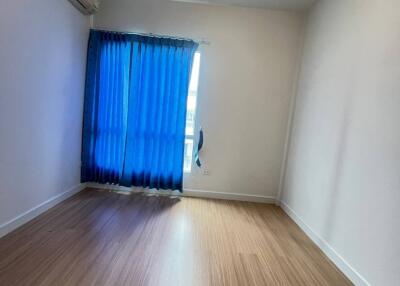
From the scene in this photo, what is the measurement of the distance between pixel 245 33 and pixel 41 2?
247 centimetres

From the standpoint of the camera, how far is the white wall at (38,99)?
2270 millimetres

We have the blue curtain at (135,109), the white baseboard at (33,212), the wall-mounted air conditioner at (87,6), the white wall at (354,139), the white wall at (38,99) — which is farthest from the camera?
the blue curtain at (135,109)

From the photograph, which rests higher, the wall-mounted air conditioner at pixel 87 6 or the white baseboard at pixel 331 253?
the wall-mounted air conditioner at pixel 87 6

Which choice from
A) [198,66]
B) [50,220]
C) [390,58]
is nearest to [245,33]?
[198,66]

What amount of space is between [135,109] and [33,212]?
173 centimetres

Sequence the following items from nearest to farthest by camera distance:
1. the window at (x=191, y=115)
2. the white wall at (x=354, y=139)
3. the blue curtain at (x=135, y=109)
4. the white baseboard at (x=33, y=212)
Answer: the white wall at (x=354, y=139), the white baseboard at (x=33, y=212), the blue curtain at (x=135, y=109), the window at (x=191, y=115)

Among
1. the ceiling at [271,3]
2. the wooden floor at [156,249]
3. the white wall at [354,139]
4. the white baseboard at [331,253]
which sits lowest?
the wooden floor at [156,249]

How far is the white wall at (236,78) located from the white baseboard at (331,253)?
2.55ft

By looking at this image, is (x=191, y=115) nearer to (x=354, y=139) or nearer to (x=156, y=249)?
(x=156, y=249)

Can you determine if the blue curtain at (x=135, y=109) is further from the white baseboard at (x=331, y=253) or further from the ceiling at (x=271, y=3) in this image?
the white baseboard at (x=331, y=253)

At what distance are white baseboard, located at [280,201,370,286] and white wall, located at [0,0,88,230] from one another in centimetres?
295

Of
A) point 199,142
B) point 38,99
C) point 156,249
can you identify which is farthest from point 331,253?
point 38,99

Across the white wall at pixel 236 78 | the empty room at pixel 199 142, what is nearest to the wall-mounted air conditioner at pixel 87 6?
the empty room at pixel 199 142

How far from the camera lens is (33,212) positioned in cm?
276
